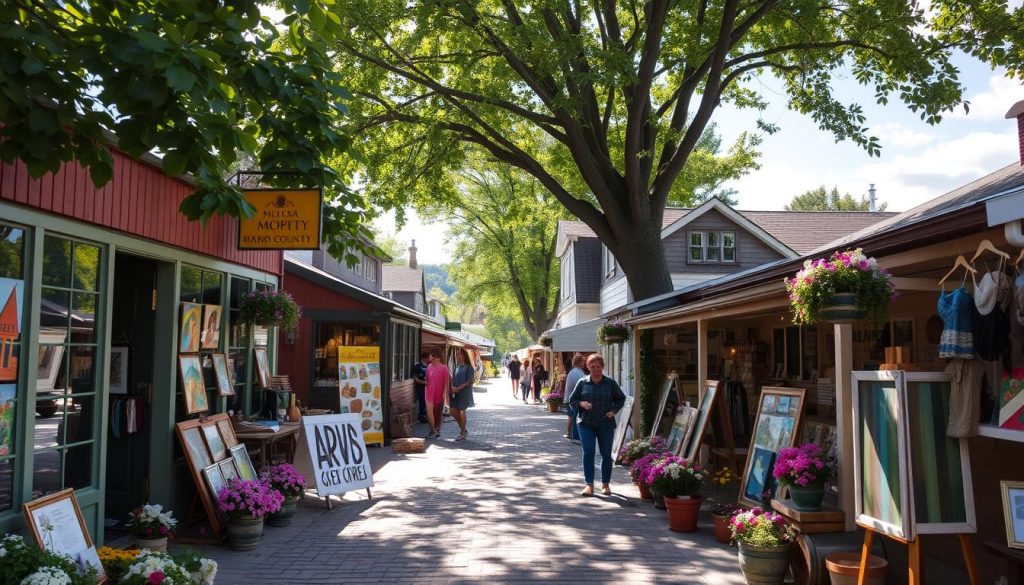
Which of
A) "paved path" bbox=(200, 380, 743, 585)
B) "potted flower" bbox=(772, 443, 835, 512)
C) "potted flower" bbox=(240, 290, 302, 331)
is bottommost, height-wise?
"paved path" bbox=(200, 380, 743, 585)

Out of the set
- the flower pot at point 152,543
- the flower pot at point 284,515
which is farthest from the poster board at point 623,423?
the flower pot at point 152,543

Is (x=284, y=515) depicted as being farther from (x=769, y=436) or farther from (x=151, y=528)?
(x=769, y=436)

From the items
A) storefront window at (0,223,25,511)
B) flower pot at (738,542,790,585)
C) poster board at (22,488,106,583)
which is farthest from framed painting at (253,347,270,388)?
flower pot at (738,542,790,585)

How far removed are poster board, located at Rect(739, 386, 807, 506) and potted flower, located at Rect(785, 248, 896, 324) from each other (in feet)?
6.92

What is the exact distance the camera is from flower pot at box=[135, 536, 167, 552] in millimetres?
6648

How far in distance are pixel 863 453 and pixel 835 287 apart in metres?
1.18

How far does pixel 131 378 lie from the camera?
8023 mm

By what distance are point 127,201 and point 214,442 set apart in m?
2.81

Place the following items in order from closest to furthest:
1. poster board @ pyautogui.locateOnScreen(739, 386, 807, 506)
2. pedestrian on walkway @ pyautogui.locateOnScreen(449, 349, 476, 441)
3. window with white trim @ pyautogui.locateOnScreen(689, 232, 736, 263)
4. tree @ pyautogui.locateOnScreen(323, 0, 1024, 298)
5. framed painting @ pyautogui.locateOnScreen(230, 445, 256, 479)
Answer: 1. poster board @ pyautogui.locateOnScreen(739, 386, 807, 506)
2. framed painting @ pyautogui.locateOnScreen(230, 445, 256, 479)
3. tree @ pyautogui.locateOnScreen(323, 0, 1024, 298)
4. pedestrian on walkway @ pyautogui.locateOnScreen(449, 349, 476, 441)
5. window with white trim @ pyautogui.locateOnScreen(689, 232, 736, 263)

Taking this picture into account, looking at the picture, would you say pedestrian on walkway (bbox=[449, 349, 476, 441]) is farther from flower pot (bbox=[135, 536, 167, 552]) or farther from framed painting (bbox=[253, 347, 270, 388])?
flower pot (bbox=[135, 536, 167, 552])

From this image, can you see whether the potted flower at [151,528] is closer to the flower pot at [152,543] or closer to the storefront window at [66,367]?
the flower pot at [152,543]

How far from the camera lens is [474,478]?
1173 cm

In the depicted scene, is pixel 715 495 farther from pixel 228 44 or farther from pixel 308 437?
pixel 228 44

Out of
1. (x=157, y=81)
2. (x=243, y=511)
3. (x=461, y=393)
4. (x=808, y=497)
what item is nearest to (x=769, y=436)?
(x=808, y=497)
